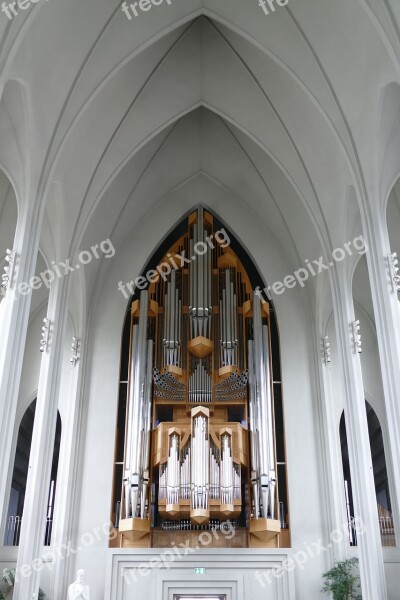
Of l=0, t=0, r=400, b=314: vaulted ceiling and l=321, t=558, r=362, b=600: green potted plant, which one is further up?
l=0, t=0, r=400, b=314: vaulted ceiling

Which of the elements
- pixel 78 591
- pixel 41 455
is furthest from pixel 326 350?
pixel 78 591

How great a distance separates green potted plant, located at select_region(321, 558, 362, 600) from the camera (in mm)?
12375

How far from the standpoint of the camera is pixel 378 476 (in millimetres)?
16703

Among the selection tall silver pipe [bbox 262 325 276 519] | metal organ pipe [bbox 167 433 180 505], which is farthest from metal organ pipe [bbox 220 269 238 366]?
metal organ pipe [bbox 167 433 180 505]

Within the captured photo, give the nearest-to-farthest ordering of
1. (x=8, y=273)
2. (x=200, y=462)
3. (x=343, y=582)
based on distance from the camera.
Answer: (x=8, y=273) → (x=343, y=582) → (x=200, y=462)

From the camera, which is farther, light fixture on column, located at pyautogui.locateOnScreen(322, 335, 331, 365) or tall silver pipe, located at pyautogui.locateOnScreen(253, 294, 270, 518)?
light fixture on column, located at pyautogui.locateOnScreen(322, 335, 331, 365)

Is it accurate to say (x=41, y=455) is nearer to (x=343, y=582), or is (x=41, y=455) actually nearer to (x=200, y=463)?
(x=200, y=463)

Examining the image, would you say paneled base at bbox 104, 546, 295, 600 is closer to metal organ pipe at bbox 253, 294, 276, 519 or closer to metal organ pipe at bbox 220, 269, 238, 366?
metal organ pipe at bbox 253, 294, 276, 519

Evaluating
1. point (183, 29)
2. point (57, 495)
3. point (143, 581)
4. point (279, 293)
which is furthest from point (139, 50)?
point (143, 581)

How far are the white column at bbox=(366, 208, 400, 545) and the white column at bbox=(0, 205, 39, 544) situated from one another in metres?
5.66

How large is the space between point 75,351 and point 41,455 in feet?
15.0

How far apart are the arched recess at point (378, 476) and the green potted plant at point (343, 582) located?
Result: 1104mm

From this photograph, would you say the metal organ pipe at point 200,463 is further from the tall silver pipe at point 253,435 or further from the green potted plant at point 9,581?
the green potted plant at point 9,581

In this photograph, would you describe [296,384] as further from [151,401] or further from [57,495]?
[57,495]
